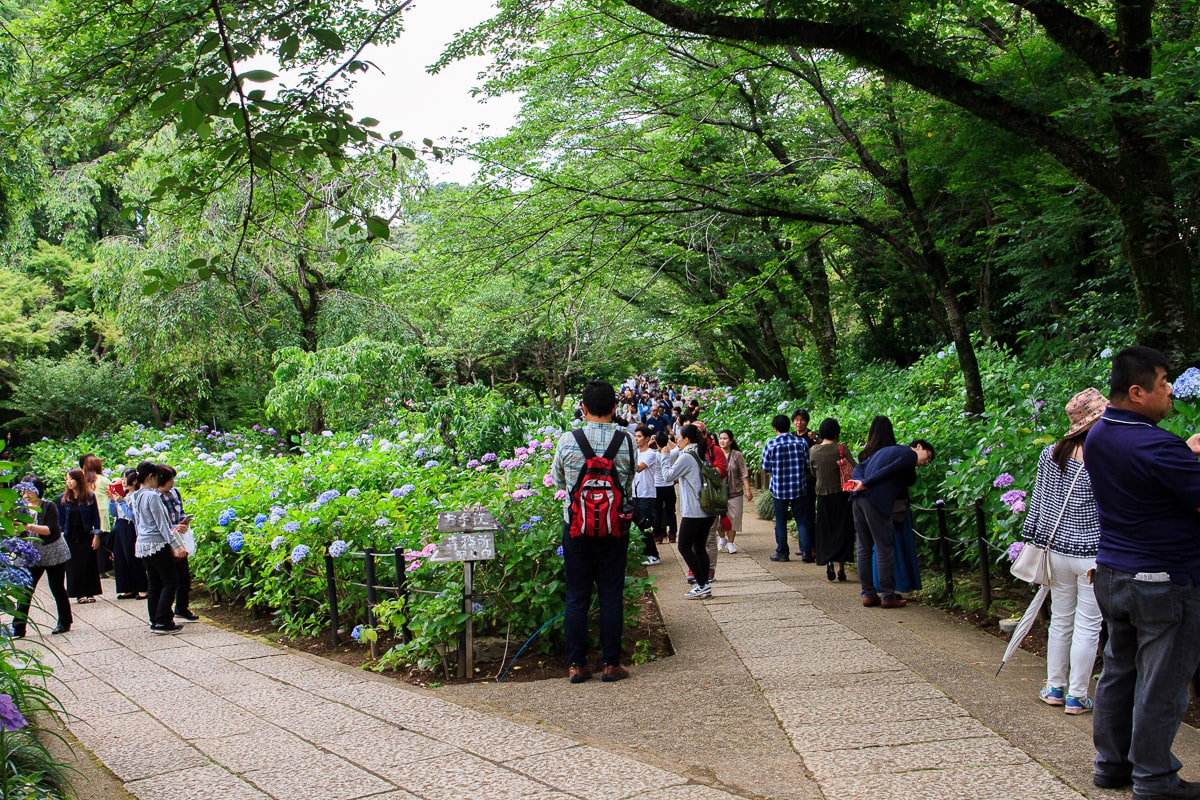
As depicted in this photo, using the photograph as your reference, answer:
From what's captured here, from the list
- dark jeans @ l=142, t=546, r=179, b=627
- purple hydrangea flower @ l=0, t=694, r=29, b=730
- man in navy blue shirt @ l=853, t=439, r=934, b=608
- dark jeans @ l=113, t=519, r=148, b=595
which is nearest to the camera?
purple hydrangea flower @ l=0, t=694, r=29, b=730

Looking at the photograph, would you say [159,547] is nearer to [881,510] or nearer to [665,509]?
[665,509]

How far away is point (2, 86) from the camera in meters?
9.74

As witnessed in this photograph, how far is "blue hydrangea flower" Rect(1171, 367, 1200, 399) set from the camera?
568 cm

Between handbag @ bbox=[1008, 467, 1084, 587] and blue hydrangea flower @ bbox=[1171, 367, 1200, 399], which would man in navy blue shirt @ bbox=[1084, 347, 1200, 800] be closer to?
handbag @ bbox=[1008, 467, 1084, 587]

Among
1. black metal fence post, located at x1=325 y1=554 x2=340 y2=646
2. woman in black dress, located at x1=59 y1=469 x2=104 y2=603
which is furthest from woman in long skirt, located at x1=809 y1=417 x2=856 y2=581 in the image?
Result: woman in black dress, located at x1=59 y1=469 x2=104 y2=603

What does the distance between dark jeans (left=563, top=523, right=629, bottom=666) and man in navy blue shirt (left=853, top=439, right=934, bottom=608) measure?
260 centimetres

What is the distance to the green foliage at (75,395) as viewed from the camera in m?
22.7

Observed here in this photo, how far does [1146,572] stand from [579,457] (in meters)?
3.15

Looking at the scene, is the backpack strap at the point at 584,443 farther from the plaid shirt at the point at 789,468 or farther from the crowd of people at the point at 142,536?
the plaid shirt at the point at 789,468

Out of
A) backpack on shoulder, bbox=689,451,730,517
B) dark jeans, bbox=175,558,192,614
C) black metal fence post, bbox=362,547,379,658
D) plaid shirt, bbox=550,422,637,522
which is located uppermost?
plaid shirt, bbox=550,422,637,522

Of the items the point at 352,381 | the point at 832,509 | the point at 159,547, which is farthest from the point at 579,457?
the point at 352,381

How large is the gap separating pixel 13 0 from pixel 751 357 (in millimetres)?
17443

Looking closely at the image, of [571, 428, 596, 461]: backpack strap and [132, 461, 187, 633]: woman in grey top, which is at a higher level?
[571, 428, 596, 461]: backpack strap

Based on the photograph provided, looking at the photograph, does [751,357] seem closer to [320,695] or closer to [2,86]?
[2,86]
